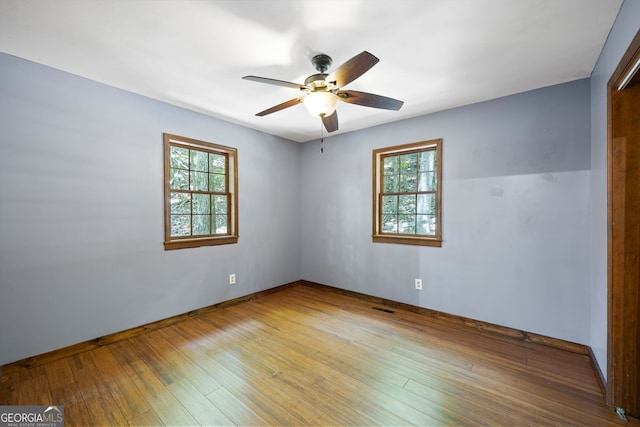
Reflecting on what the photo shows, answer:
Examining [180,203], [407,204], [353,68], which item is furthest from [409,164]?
[180,203]

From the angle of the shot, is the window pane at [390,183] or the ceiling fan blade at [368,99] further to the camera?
the window pane at [390,183]

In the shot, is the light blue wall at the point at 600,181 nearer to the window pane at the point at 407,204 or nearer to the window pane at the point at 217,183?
the window pane at the point at 407,204

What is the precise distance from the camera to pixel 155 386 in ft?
6.60

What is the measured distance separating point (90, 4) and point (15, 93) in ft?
4.37

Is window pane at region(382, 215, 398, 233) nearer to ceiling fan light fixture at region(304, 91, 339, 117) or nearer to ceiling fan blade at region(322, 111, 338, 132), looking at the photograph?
ceiling fan blade at region(322, 111, 338, 132)

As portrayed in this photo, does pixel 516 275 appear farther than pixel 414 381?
Yes

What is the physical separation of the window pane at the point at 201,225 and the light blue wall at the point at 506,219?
2307 mm

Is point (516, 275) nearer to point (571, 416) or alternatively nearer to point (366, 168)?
point (571, 416)

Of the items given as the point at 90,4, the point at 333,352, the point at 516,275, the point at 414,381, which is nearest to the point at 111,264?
A: the point at 90,4

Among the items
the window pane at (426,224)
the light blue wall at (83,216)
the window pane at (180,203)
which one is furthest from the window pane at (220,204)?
the window pane at (426,224)

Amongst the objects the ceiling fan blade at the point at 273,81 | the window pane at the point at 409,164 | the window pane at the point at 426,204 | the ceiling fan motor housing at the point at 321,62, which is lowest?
the window pane at the point at 426,204

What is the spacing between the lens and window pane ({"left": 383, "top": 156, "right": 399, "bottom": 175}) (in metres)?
3.80

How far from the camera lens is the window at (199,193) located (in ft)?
10.5

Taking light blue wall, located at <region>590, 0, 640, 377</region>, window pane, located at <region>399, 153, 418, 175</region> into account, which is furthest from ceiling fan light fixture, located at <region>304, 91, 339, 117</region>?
window pane, located at <region>399, 153, 418, 175</region>
